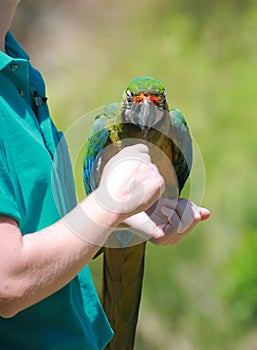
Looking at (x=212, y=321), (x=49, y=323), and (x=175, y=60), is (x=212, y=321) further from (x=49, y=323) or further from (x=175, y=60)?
(x=49, y=323)

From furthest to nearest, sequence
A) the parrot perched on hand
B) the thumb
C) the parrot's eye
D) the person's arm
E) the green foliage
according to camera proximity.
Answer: the green foliage < the parrot's eye < the parrot perched on hand < the thumb < the person's arm

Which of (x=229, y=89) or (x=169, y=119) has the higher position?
(x=169, y=119)

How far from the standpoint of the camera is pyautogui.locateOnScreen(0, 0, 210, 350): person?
37.9 inches

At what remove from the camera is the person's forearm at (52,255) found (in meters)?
0.95

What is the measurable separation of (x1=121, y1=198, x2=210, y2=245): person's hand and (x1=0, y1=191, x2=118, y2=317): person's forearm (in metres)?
A: 0.22

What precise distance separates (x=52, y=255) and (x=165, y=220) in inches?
12.0

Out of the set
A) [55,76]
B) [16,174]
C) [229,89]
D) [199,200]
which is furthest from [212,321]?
[16,174]

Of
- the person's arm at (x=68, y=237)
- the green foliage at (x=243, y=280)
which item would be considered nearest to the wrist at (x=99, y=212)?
the person's arm at (x=68, y=237)

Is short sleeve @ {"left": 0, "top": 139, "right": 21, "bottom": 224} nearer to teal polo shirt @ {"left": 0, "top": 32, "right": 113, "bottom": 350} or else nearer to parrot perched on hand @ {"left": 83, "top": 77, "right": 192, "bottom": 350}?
teal polo shirt @ {"left": 0, "top": 32, "right": 113, "bottom": 350}

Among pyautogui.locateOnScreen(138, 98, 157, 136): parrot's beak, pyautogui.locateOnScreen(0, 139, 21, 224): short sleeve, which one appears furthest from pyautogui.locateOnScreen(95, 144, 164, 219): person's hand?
pyautogui.locateOnScreen(138, 98, 157, 136): parrot's beak

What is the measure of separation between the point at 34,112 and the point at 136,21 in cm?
191

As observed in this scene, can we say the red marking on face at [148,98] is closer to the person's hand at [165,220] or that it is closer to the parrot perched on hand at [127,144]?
the parrot perched on hand at [127,144]

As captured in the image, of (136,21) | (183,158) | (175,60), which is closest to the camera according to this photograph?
(183,158)

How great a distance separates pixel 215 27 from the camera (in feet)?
9.76
